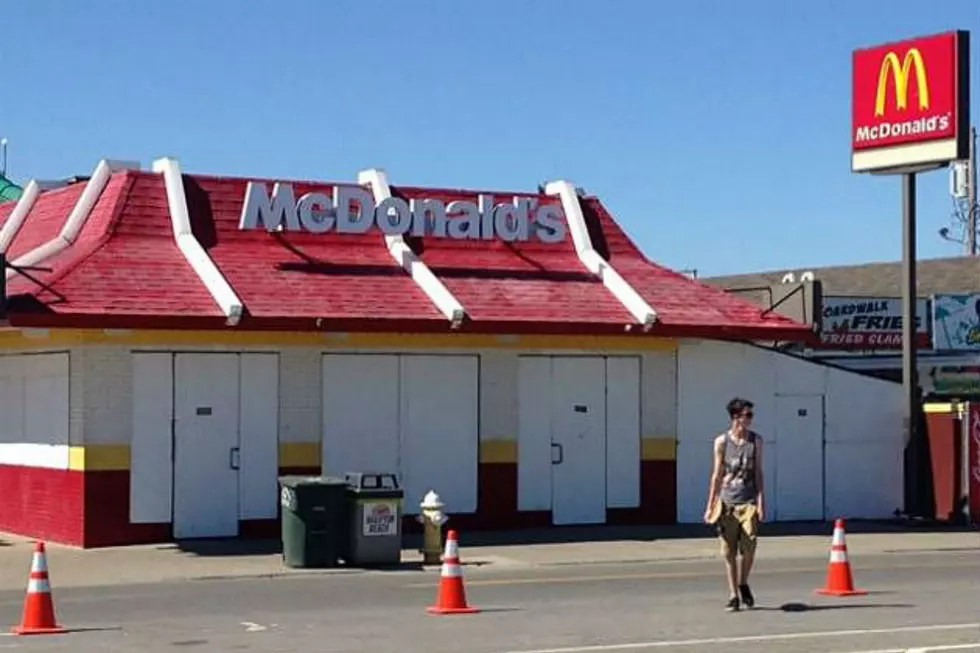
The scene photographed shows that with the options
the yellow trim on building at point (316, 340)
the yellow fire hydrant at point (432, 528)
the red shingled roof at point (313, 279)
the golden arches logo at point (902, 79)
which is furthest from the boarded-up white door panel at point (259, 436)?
the golden arches logo at point (902, 79)

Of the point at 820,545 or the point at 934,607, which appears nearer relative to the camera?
the point at 934,607

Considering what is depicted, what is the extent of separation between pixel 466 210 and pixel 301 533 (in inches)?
320

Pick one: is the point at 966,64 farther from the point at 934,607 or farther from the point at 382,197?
the point at 934,607

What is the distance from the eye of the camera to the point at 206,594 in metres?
19.8

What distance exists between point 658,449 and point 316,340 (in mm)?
5956

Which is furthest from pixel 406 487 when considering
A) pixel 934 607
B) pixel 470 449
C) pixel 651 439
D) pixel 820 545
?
pixel 934 607

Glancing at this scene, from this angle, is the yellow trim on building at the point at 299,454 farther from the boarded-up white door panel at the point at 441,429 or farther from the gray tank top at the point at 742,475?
the gray tank top at the point at 742,475

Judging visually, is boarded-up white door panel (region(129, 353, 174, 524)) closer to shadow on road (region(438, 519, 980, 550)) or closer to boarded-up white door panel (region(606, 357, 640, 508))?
shadow on road (region(438, 519, 980, 550))

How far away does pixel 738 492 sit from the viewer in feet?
55.1

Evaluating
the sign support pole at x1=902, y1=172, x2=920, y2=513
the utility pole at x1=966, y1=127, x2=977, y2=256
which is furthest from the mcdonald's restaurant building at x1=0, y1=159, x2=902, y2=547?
the utility pole at x1=966, y1=127, x2=977, y2=256

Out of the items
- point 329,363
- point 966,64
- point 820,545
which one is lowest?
point 820,545

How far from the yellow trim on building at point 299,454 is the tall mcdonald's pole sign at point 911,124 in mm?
10353

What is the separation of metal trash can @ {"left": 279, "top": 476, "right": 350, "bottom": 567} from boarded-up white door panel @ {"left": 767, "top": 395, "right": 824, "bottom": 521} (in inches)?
393

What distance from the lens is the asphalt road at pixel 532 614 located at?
583 inches
